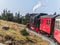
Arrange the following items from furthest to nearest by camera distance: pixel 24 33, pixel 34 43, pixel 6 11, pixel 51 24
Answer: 1. pixel 6 11
2. pixel 24 33
3. pixel 51 24
4. pixel 34 43

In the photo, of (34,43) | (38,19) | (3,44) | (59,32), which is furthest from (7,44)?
(38,19)

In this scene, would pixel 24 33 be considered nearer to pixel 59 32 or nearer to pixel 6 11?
pixel 59 32

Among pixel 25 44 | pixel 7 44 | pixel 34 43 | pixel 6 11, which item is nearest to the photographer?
pixel 7 44

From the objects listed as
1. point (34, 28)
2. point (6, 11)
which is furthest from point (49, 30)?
point (6, 11)

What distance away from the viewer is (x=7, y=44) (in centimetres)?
2041

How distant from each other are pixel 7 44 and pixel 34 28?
21026 millimetres

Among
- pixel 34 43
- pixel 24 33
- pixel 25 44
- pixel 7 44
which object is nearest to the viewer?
pixel 7 44

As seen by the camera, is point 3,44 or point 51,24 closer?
point 3,44

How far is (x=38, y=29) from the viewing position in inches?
1581

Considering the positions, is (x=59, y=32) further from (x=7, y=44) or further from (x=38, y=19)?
(x=38, y=19)

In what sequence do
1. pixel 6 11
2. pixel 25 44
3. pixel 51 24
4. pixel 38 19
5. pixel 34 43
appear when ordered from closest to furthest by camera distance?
pixel 25 44 → pixel 34 43 → pixel 51 24 → pixel 38 19 → pixel 6 11

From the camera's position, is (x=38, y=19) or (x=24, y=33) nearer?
(x=24, y=33)

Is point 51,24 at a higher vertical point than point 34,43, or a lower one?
higher

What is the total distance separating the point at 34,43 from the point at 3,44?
6.11 metres
